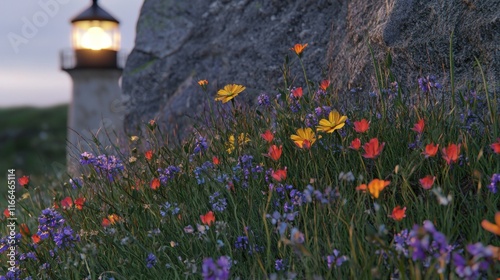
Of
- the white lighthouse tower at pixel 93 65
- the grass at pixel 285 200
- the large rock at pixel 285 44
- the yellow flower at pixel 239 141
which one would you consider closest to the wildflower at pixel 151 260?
the grass at pixel 285 200

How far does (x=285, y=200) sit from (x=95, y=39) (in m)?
12.5

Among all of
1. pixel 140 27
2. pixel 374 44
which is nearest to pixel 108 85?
pixel 140 27

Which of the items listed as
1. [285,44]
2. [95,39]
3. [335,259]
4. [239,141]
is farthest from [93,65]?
[335,259]

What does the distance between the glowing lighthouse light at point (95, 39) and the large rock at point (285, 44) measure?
777 centimetres

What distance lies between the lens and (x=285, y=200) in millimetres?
2928

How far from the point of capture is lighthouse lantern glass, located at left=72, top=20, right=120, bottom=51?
14445 mm

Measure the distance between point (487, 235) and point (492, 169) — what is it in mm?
529

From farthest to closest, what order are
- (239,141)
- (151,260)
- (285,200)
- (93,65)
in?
(93,65) → (239,141) → (285,200) → (151,260)

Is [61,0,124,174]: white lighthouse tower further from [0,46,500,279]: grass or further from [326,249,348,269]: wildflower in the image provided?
[326,249,348,269]: wildflower

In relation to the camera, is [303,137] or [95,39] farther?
[95,39]

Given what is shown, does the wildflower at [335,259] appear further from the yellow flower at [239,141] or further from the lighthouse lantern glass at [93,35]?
the lighthouse lantern glass at [93,35]

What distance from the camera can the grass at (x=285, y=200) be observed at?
7.86 feet

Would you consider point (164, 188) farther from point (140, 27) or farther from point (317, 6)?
point (140, 27)

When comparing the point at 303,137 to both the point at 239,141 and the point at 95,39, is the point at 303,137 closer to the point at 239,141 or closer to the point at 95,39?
the point at 239,141
